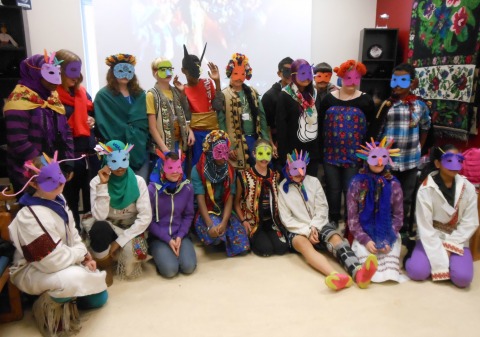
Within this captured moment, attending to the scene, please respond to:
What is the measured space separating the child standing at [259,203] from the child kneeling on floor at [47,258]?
118 centimetres

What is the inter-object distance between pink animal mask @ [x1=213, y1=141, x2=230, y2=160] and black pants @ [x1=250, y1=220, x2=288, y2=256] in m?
0.61

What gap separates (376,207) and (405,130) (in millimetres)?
668

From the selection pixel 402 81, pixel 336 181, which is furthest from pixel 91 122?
pixel 402 81

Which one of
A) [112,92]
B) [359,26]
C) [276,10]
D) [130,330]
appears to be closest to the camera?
[130,330]

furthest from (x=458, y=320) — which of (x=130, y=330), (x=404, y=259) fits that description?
(x=130, y=330)

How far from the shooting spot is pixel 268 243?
2709 mm

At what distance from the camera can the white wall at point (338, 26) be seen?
491cm

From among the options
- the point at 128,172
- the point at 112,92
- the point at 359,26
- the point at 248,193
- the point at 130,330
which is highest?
the point at 359,26

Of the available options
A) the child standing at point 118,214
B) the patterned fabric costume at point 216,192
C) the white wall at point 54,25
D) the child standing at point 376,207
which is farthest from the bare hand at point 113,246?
the white wall at point 54,25

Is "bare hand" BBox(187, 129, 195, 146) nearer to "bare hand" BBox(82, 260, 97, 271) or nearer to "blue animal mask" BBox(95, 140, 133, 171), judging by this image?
"blue animal mask" BBox(95, 140, 133, 171)

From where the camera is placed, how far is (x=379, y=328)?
1.91 metres

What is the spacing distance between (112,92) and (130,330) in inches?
63.5

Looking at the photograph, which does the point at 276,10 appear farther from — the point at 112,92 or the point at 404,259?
the point at 404,259

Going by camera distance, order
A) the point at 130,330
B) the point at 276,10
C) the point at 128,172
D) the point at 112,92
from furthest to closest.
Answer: the point at 276,10 → the point at 112,92 → the point at 128,172 → the point at 130,330
